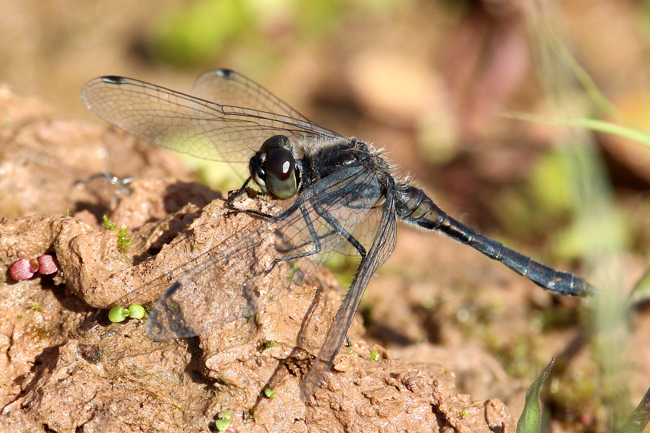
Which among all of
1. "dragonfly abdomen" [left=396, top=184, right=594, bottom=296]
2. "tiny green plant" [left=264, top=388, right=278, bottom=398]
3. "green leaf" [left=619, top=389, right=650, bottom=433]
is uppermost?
"dragonfly abdomen" [left=396, top=184, right=594, bottom=296]

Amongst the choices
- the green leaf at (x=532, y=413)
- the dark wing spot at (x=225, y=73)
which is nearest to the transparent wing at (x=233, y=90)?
the dark wing spot at (x=225, y=73)

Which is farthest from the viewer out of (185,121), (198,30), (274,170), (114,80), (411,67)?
(411,67)

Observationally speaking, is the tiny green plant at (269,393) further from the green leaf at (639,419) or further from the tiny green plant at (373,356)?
the green leaf at (639,419)

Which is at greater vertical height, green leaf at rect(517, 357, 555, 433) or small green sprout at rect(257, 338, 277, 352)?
green leaf at rect(517, 357, 555, 433)

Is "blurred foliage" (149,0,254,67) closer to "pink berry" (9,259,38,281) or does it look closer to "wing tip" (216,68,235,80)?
"wing tip" (216,68,235,80)

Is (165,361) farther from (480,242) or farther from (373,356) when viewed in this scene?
(480,242)

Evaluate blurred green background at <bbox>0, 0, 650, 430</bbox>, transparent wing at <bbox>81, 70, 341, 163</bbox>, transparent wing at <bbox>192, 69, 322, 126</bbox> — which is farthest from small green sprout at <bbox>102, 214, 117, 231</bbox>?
blurred green background at <bbox>0, 0, 650, 430</bbox>

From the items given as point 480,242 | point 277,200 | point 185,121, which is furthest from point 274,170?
point 480,242
